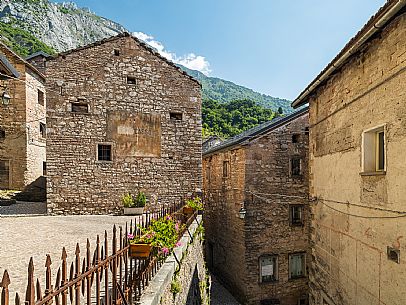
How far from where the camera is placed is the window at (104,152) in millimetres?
11820

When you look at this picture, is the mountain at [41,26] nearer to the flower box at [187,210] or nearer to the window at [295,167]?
the flower box at [187,210]


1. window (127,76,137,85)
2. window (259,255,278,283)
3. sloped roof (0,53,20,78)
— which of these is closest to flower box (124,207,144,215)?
window (127,76,137,85)

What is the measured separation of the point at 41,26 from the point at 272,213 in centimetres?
9256

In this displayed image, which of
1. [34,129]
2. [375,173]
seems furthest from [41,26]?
[375,173]

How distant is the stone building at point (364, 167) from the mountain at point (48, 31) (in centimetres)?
4377

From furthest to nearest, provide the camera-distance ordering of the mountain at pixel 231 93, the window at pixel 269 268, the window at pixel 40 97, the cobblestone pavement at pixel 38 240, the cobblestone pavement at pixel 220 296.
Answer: the mountain at pixel 231 93 < the window at pixel 40 97 < the cobblestone pavement at pixel 220 296 < the window at pixel 269 268 < the cobblestone pavement at pixel 38 240

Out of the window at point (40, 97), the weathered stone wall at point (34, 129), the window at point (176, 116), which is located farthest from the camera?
the window at point (40, 97)

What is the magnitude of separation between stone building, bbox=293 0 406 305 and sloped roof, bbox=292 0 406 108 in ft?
0.04

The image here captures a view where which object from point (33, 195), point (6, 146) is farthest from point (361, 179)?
point (6, 146)

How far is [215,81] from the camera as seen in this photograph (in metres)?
153

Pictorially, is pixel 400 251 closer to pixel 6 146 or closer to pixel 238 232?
pixel 238 232

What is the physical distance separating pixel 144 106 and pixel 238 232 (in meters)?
7.20

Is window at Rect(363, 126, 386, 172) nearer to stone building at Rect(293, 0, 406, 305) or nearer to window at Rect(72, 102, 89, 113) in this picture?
stone building at Rect(293, 0, 406, 305)

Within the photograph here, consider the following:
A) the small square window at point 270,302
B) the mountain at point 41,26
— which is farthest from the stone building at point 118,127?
the mountain at point 41,26
